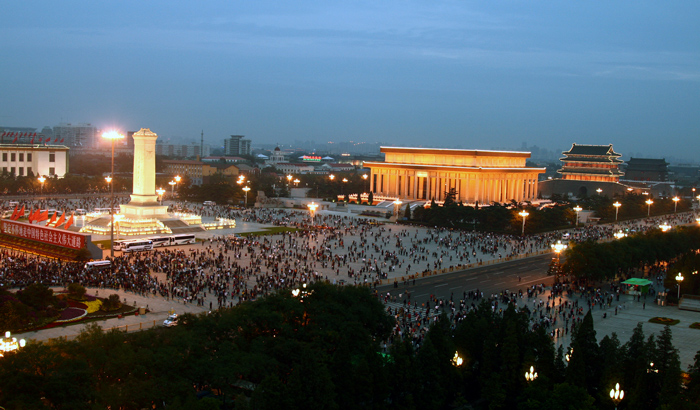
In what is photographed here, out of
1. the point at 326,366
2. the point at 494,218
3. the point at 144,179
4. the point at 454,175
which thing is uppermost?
the point at 454,175

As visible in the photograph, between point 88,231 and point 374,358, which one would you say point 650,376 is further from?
point 88,231

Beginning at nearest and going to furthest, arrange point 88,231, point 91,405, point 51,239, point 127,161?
point 91,405 < point 51,239 < point 88,231 < point 127,161

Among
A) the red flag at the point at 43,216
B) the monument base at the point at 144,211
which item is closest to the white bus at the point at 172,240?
the red flag at the point at 43,216

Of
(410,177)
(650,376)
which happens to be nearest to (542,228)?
(410,177)

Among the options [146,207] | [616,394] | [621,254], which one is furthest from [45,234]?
[616,394]

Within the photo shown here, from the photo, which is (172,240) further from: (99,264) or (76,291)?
(76,291)

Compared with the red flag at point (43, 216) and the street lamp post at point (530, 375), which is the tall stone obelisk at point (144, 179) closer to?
the red flag at point (43, 216)
